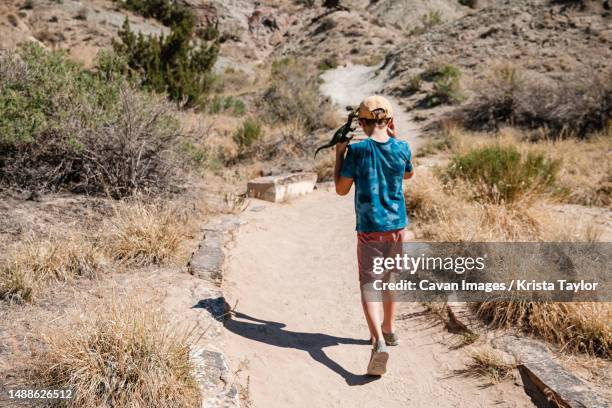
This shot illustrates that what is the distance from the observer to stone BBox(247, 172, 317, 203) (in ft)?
23.9

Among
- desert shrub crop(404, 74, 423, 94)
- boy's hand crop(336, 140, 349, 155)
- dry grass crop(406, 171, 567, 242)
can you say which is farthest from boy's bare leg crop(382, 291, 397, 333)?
desert shrub crop(404, 74, 423, 94)

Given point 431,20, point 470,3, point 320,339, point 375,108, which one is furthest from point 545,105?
point 470,3

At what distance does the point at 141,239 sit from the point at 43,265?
34.5 inches

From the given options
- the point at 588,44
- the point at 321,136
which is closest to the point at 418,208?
the point at 321,136

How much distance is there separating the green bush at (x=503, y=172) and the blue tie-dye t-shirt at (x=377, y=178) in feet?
10.3

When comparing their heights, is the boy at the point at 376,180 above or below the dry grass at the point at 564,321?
above

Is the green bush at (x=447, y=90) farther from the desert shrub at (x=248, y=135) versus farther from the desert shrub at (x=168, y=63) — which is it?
the desert shrub at (x=168, y=63)

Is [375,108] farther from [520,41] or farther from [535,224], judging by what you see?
[520,41]

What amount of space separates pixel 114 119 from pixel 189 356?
165 inches

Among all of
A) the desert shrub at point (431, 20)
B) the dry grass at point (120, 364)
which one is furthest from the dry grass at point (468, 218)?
the desert shrub at point (431, 20)

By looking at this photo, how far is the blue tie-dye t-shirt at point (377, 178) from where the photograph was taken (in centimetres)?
280

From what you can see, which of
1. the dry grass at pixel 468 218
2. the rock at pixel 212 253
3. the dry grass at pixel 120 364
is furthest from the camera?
the dry grass at pixel 468 218

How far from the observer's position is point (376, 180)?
2.81 metres

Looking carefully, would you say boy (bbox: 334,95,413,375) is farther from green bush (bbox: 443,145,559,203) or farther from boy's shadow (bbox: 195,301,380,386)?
green bush (bbox: 443,145,559,203)
